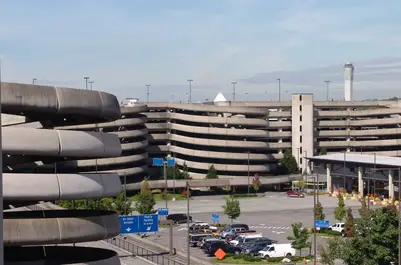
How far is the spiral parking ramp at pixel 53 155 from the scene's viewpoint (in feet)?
93.2

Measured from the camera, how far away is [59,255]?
3422 centimetres

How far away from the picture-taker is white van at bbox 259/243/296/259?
66.1 m

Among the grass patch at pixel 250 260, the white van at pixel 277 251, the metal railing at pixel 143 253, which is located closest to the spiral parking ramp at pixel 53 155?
the metal railing at pixel 143 253

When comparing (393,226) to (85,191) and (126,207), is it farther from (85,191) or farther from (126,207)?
(126,207)

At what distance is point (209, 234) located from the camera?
77.1 m

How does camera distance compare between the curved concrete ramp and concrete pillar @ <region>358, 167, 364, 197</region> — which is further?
concrete pillar @ <region>358, 167, 364, 197</region>

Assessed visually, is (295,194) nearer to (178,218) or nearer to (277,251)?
(178,218)

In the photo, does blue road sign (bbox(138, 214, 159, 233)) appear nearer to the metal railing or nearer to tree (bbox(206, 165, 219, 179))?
the metal railing

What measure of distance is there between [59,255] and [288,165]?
116 meters

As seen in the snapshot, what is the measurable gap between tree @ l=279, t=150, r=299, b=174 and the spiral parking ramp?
117 meters

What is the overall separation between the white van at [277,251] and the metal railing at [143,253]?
8.57m

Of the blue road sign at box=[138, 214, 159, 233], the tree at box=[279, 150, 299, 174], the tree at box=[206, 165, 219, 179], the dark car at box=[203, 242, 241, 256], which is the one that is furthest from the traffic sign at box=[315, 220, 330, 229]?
the tree at box=[279, 150, 299, 174]

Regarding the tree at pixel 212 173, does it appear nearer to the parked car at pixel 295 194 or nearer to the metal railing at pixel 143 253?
the parked car at pixel 295 194

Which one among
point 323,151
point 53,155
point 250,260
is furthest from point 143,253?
point 323,151
